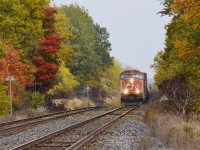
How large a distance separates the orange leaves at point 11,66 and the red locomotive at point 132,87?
13479 millimetres

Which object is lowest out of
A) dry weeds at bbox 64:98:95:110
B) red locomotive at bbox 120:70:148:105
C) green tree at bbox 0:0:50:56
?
dry weeds at bbox 64:98:95:110

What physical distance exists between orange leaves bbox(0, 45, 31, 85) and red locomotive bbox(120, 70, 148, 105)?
13.5 metres

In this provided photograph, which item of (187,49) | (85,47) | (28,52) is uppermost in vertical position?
(85,47)

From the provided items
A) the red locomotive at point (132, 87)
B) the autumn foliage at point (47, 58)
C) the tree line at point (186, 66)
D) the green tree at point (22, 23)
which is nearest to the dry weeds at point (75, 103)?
the autumn foliage at point (47, 58)

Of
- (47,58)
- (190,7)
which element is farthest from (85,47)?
(190,7)

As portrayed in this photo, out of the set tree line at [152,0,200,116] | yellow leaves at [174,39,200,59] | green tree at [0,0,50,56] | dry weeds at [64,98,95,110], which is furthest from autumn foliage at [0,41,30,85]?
yellow leaves at [174,39,200,59]

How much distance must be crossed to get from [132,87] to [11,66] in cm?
1575

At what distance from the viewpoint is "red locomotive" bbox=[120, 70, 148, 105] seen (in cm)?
4378

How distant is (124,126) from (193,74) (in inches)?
215

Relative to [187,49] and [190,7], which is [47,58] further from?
[190,7]

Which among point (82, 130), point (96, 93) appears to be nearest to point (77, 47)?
point (96, 93)

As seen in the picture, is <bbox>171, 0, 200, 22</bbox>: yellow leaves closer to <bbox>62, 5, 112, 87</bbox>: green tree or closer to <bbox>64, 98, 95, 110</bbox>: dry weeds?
<bbox>64, 98, 95, 110</bbox>: dry weeds

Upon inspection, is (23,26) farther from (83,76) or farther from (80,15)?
(80,15)

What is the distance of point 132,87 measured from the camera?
44.0m
